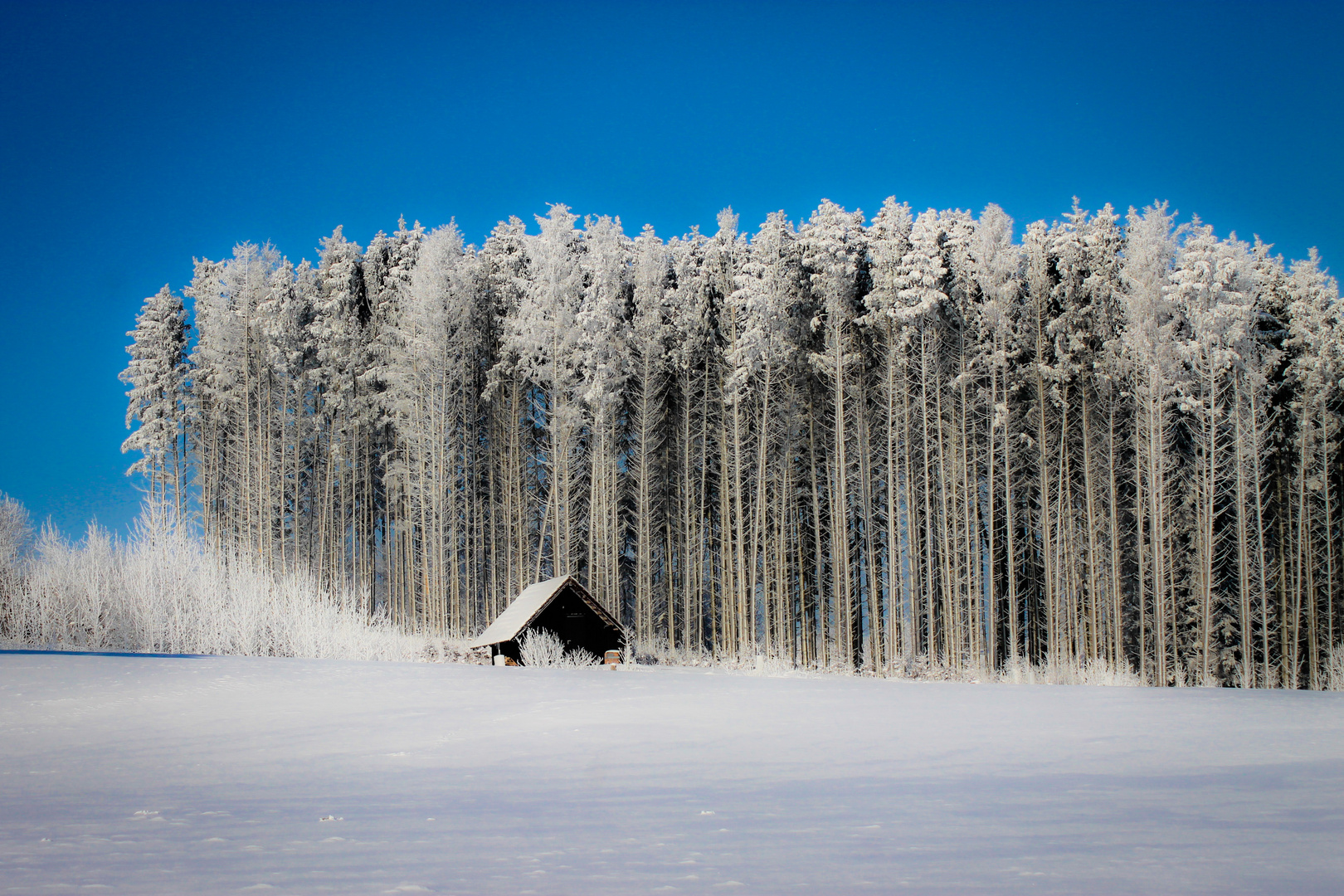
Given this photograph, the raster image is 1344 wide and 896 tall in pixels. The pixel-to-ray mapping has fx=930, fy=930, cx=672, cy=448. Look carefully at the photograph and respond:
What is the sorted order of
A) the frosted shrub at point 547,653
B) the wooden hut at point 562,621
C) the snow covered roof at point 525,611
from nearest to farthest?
the frosted shrub at point 547,653, the snow covered roof at point 525,611, the wooden hut at point 562,621

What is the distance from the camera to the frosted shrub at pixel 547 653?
69.7ft

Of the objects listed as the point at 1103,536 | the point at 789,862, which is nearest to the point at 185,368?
the point at 1103,536

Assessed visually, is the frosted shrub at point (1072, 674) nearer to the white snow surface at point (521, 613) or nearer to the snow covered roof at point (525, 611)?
the snow covered roof at point (525, 611)

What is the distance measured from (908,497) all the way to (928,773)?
23023 millimetres

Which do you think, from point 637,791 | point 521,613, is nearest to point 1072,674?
point 521,613

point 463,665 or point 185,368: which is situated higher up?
point 185,368

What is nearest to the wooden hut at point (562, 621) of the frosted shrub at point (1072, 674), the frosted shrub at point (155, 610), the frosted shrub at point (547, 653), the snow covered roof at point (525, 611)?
the snow covered roof at point (525, 611)

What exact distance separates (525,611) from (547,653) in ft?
5.56

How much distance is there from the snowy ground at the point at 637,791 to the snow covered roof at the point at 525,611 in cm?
789

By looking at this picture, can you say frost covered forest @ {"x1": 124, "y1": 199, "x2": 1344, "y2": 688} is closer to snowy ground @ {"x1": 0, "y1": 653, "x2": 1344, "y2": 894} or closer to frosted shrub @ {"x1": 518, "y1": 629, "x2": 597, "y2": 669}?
frosted shrub @ {"x1": 518, "y1": 629, "x2": 597, "y2": 669}

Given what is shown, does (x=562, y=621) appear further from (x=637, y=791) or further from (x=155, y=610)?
(x=637, y=791)

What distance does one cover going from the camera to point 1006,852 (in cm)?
510

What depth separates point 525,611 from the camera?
74.8 feet

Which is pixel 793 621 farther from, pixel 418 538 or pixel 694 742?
pixel 694 742
